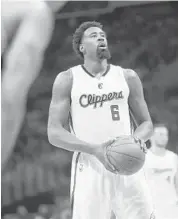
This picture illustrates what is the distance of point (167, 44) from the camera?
22.6 feet

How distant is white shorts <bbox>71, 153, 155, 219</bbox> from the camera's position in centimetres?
261

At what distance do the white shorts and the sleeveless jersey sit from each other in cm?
191

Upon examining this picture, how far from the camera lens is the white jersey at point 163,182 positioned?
4.54 meters

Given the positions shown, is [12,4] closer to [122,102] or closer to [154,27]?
[122,102]

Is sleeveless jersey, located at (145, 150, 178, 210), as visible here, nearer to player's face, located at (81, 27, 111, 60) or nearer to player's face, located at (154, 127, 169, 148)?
player's face, located at (154, 127, 169, 148)

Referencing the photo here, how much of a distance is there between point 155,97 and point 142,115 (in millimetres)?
3952

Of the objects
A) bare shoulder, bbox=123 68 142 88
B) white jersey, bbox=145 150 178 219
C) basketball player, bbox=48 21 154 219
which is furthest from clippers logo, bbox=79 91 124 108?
white jersey, bbox=145 150 178 219

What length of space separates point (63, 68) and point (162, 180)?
299cm

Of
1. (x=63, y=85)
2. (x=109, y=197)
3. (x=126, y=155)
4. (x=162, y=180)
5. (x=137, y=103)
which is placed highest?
(x=63, y=85)

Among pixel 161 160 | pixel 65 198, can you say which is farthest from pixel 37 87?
pixel 161 160

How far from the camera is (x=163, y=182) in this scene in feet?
15.0

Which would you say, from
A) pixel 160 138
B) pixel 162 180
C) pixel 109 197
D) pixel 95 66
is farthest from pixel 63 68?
pixel 109 197

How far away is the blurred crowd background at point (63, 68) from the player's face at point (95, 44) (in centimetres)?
371

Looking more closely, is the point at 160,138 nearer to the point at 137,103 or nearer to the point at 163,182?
the point at 163,182
